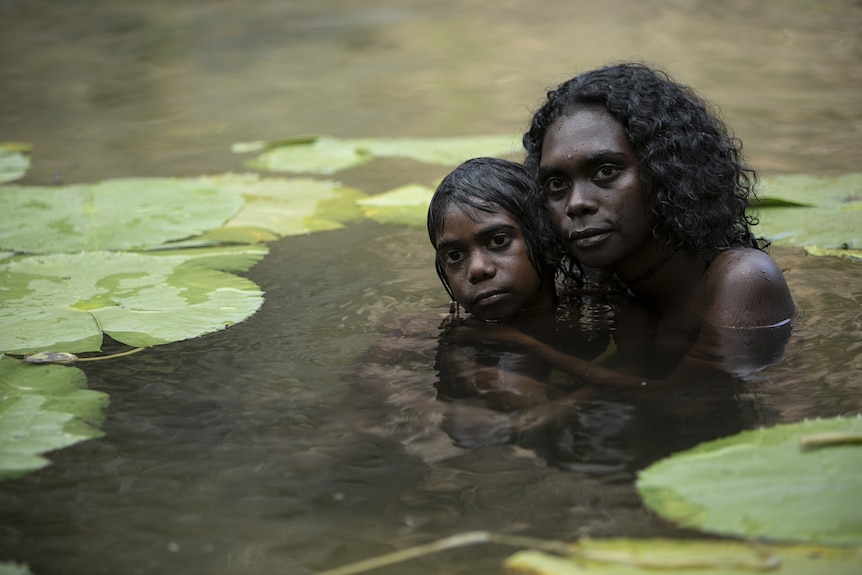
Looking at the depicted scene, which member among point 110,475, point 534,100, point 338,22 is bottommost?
point 110,475

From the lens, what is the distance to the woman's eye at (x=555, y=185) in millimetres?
2475

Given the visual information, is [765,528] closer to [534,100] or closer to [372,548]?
[372,548]

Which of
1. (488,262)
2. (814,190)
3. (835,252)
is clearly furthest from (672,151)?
(814,190)

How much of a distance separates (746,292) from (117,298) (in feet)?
5.73

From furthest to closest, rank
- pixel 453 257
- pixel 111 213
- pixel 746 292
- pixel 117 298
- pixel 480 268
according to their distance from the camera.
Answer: pixel 111 213, pixel 117 298, pixel 453 257, pixel 480 268, pixel 746 292

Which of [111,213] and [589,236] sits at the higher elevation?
[589,236]

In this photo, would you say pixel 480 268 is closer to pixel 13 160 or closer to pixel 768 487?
pixel 768 487

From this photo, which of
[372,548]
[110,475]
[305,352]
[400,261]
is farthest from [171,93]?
[372,548]

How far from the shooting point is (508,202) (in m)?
2.55

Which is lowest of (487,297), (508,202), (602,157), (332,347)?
(332,347)

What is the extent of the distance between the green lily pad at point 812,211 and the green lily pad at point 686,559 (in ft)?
6.06

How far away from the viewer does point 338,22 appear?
9023mm

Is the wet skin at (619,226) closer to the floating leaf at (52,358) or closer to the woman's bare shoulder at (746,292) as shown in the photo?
the woman's bare shoulder at (746,292)

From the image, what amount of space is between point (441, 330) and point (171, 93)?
4730 millimetres
